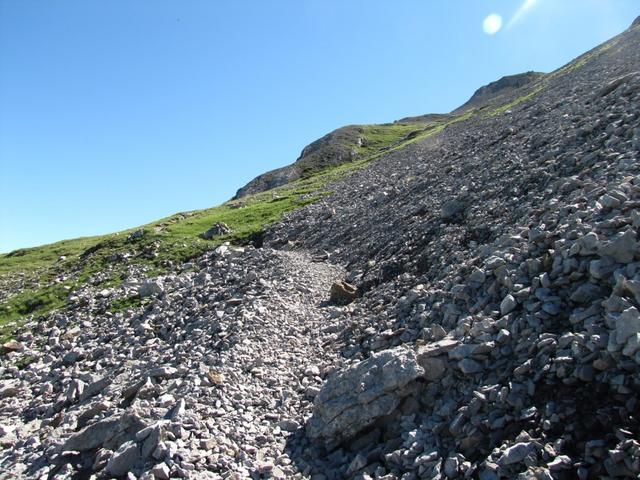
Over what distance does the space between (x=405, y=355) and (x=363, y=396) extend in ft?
4.44

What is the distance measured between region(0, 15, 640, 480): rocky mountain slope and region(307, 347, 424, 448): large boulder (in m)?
0.04

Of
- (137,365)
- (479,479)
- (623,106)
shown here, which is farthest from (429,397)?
(623,106)

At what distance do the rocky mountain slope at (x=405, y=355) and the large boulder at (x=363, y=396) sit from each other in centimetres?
4

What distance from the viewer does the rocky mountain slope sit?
7.27 meters

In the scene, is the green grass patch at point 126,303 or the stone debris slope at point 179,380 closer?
→ the stone debris slope at point 179,380

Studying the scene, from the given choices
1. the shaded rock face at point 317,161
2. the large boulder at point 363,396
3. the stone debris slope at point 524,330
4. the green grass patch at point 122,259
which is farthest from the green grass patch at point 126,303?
the shaded rock face at point 317,161

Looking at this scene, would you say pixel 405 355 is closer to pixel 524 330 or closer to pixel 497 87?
pixel 524 330

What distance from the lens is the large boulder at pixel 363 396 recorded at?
9.58 metres

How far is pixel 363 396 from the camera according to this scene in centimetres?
980

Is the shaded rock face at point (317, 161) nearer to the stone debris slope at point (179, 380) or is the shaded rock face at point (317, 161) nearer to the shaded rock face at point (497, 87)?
the shaded rock face at point (497, 87)

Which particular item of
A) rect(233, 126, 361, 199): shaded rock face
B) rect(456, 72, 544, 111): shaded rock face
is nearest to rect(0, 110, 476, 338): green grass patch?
rect(233, 126, 361, 199): shaded rock face

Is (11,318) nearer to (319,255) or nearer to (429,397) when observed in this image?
(319,255)

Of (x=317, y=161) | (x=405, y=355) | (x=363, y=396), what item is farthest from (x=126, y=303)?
(x=317, y=161)

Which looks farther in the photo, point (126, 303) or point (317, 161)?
point (317, 161)
